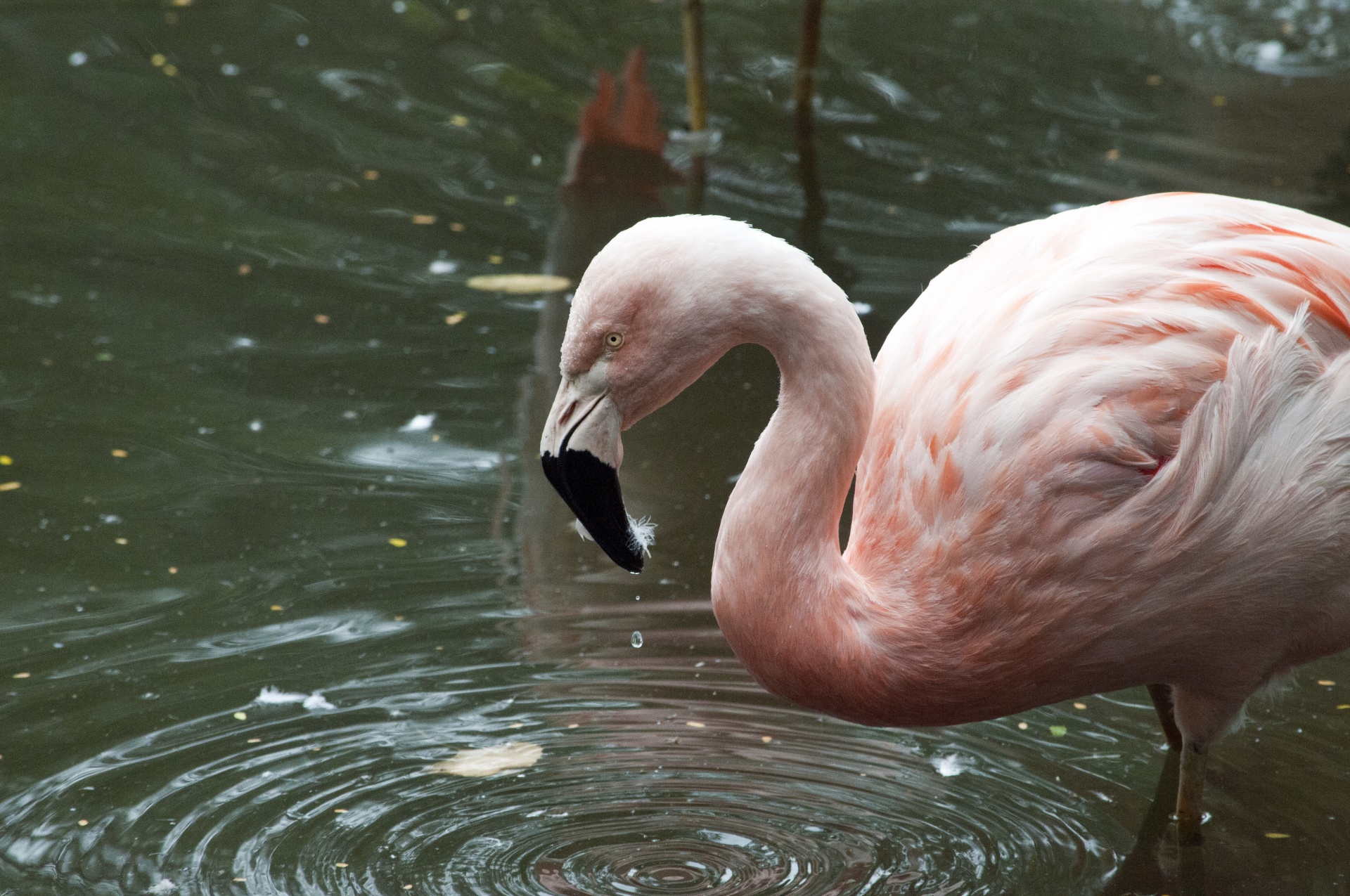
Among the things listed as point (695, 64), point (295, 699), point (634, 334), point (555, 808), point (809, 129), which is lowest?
Answer: point (555, 808)

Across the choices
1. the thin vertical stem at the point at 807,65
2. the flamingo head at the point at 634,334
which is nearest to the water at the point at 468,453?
the thin vertical stem at the point at 807,65

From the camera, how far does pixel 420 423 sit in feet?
17.7

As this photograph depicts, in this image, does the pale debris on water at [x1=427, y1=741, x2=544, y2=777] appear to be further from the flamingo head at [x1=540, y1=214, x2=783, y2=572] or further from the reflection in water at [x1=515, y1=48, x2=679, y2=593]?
the flamingo head at [x1=540, y1=214, x2=783, y2=572]

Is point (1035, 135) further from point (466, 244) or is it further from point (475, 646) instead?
point (475, 646)

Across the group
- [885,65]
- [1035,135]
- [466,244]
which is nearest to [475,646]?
[466,244]

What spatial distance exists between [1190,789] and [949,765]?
1.81ft

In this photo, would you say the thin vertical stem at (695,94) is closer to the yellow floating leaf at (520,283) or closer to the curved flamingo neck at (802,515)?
the yellow floating leaf at (520,283)

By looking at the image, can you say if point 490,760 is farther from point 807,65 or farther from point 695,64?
point 807,65

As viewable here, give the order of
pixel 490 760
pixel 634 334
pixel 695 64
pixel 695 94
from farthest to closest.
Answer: pixel 695 94, pixel 695 64, pixel 490 760, pixel 634 334

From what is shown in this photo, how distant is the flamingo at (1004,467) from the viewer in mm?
2881

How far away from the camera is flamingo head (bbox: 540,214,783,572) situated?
9.21ft

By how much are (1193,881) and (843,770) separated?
80 cm

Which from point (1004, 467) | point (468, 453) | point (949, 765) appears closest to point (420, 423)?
point (468, 453)

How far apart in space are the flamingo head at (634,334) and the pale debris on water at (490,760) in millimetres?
955
